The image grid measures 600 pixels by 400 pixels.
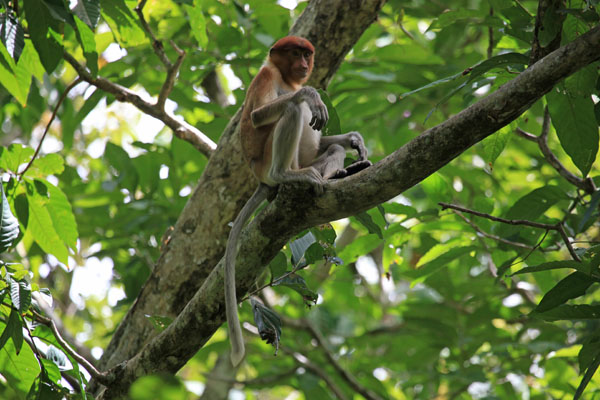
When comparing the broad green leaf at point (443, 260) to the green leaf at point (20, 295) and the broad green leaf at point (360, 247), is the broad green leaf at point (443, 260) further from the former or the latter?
the green leaf at point (20, 295)

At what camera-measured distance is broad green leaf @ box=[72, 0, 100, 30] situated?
332cm

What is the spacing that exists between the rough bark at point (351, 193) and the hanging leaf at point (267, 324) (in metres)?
0.14

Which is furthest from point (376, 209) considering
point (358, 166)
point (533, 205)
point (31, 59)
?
point (31, 59)

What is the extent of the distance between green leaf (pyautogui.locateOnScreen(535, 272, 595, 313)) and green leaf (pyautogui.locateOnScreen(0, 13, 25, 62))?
2.83 meters

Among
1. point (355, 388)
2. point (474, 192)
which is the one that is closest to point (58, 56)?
point (355, 388)

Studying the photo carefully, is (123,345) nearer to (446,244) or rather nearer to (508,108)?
(446,244)

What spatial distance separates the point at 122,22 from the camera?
13.1ft

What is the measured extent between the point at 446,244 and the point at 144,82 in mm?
3202

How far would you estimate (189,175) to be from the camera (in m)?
5.66

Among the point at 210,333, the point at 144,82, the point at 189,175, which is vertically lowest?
the point at 210,333

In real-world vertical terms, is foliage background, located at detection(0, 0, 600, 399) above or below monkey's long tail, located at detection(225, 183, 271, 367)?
above

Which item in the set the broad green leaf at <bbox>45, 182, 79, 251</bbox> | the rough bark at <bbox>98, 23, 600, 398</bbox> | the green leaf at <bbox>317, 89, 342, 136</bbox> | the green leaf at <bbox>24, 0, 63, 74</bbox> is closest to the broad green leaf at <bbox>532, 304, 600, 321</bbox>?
the rough bark at <bbox>98, 23, 600, 398</bbox>

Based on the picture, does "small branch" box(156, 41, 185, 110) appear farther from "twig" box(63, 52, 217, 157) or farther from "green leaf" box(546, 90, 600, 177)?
"green leaf" box(546, 90, 600, 177)

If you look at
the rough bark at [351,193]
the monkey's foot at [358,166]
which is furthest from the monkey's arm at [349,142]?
the rough bark at [351,193]
